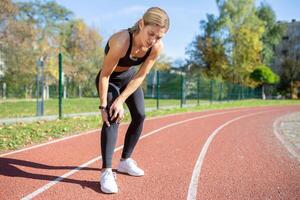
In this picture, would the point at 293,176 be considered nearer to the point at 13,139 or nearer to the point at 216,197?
the point at 216,197

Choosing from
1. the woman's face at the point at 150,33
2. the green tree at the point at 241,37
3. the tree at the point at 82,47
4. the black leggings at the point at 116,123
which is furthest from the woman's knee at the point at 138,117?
the tree at the point at 82,47

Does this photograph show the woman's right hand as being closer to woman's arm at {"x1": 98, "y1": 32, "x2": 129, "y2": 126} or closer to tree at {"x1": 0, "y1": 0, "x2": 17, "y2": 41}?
woman's arm at {"x1": 98, "y1": 32, "x2": 129, "y2": 126}

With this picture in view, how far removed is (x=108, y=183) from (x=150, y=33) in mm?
1547

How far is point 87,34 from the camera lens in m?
51.5

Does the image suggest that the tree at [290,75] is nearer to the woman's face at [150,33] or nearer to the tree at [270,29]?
the tree at [270,29]

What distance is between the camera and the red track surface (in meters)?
3.88

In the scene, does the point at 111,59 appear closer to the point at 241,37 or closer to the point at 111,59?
the point at 111,59

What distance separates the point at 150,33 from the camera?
3.73 m

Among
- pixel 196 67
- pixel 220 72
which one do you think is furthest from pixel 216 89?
pixel 196 67

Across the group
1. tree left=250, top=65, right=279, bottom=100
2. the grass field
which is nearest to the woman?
the grass field

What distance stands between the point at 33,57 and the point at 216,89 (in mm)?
15737

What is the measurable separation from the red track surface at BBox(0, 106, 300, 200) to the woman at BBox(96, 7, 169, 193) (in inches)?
12.6

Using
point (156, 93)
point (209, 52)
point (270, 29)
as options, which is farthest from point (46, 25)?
point (270, 29)

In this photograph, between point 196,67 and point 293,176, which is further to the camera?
point 196,67
